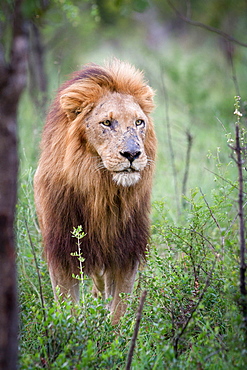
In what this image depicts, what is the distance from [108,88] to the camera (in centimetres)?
414

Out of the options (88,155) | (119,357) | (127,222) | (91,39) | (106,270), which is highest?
(91,39)

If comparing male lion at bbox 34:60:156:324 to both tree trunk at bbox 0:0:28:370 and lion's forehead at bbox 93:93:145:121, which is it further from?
tree trunk at bbox 0:0:28:370

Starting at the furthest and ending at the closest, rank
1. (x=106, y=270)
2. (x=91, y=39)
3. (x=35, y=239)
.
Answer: (x=91, y=39) → (x=35, y=239) → (x=106, y=270)

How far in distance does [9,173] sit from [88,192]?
5.36 ft

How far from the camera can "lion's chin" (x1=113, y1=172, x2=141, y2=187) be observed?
3682 mm

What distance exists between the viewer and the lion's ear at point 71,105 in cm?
403

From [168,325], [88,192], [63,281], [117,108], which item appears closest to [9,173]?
[168,325]

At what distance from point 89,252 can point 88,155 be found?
83 cm

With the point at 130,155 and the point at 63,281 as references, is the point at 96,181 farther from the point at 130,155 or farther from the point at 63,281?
the point at 63,281

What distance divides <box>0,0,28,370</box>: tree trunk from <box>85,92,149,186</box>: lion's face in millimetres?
1353

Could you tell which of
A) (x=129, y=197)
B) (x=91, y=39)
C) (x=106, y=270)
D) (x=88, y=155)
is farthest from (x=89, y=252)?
(x=91, y=39)

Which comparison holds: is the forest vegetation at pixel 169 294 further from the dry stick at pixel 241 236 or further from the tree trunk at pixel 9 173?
the tree trunk at pixel 9 173

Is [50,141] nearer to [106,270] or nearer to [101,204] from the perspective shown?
[101,204]

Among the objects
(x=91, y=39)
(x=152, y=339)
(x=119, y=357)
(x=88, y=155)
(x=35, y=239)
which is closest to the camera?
(x=119, y=357)
